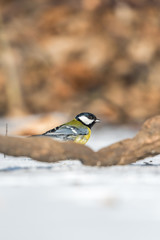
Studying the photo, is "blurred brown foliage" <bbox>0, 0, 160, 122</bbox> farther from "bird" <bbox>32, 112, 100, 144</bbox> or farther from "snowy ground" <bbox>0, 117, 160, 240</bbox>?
"snowy ground" <bbox>0, 117, 160, 240</bbox>

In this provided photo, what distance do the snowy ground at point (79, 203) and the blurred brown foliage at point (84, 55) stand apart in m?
1.73

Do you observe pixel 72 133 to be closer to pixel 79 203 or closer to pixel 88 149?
pixel 88 149

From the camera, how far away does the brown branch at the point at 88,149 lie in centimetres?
106

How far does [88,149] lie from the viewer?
1.13 m

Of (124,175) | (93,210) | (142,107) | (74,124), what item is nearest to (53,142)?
(124,175)

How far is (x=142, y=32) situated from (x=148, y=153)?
1960 millimetres

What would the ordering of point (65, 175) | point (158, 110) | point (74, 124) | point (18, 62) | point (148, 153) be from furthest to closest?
point (18, 62) < point (158, 110) < point (74, 124) < point (148, 153) < point (65, 175)

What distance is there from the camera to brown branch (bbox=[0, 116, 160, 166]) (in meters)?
1.06

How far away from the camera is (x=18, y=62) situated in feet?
9.95

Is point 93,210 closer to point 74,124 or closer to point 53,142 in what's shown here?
point 53,142

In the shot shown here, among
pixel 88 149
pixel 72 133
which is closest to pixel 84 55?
pixel 72 133

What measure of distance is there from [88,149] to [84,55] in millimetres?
1894

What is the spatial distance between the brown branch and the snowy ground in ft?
0.13

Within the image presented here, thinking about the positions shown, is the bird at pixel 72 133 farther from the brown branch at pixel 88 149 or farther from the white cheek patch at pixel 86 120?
the brown branch at pixel 88 149
